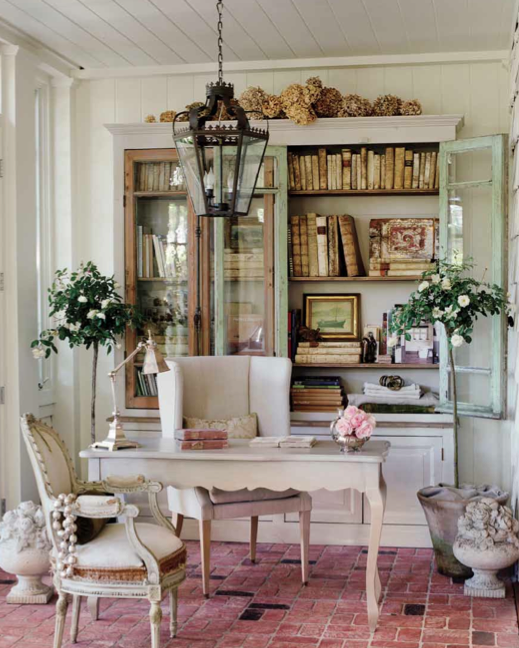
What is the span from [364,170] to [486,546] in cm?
237

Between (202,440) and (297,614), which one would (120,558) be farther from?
(297,614)

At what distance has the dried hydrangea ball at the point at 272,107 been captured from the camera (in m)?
5.31

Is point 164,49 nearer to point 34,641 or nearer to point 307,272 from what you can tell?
point 307,272

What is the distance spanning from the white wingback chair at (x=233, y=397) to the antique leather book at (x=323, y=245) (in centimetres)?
84

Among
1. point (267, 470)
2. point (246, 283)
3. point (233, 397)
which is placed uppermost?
point (246, 283)

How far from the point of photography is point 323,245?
18.0ft

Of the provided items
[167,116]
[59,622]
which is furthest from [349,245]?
[59,622]

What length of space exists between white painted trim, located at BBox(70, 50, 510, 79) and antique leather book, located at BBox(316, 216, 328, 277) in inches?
39.4

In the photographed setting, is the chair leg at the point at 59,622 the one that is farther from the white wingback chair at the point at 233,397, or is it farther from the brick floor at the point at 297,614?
the white wingback chair at the point at 233,397

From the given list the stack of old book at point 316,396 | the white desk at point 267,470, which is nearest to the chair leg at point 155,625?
the white desk at point 267,470

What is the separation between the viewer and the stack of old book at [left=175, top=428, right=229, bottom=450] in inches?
159

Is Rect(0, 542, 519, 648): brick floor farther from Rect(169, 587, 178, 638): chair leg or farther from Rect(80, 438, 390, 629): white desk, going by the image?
Rect(80, 438, 390, 629): white desk

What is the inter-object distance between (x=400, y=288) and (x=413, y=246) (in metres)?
0.32

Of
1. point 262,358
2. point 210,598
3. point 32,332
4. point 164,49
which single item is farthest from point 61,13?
point 210,598
